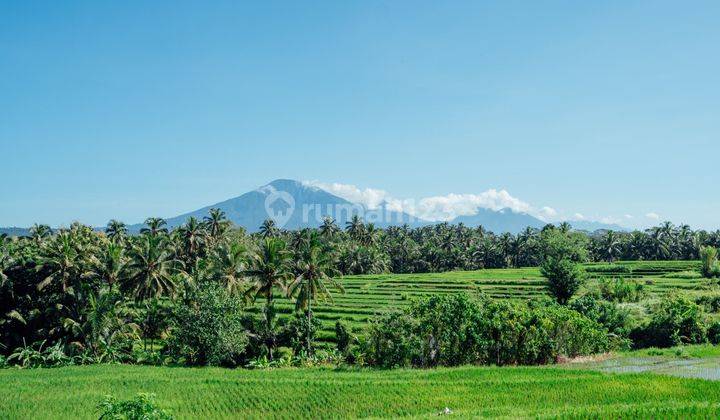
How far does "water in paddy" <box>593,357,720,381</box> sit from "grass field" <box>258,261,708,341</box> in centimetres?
2151

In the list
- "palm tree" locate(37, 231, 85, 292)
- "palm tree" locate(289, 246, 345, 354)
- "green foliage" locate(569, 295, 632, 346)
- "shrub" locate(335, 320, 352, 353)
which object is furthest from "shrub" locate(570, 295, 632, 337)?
"palm tree" locate(37, 231, 85, 292)

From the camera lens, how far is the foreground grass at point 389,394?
70.3 ft

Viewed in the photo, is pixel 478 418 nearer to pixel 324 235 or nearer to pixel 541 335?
pixel 541 335

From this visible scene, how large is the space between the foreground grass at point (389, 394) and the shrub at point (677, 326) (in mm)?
14916

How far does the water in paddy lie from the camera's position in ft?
88.2

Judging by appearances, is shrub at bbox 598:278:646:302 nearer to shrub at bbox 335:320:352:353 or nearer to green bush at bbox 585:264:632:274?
green bush at bbox 585:264:632:274

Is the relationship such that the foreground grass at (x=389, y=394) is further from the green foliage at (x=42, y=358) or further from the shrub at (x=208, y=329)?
the green foliage at (x=42, y=358)

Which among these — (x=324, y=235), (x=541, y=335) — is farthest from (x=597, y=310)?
(x=324, y=235)

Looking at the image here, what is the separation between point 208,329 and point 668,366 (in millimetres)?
27551

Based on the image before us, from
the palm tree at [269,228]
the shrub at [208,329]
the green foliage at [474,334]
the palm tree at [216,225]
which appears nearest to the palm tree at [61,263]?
the shrub at [208,329]

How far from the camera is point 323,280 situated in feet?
146

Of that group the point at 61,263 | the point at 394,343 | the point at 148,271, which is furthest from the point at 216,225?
the point at 394,343

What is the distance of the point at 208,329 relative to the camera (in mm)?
37438

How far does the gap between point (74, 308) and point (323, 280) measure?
791 inches
